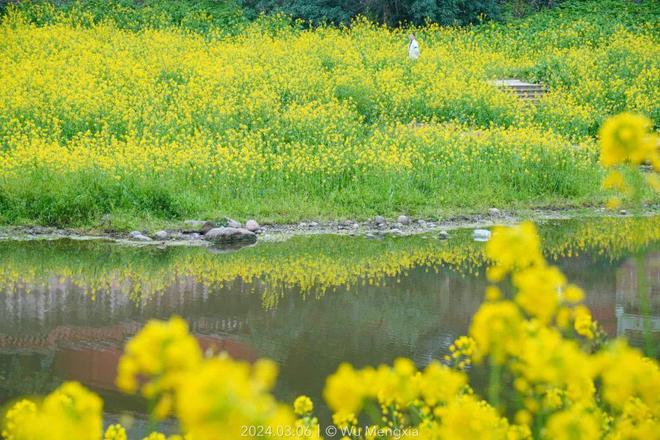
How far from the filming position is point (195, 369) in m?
2.29

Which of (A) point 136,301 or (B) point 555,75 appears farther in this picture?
(B) point 555,75

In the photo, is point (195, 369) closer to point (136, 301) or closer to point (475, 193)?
point (136, 301)

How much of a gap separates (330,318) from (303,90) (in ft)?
38.2

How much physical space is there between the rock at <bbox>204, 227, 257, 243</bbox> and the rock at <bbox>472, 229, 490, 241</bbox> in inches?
114

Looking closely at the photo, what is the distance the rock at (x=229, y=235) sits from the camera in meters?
13.1

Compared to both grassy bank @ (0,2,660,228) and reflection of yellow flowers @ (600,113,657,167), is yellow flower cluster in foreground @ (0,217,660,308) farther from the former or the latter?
reflection of yellow flowers @ (600,113,657,167)

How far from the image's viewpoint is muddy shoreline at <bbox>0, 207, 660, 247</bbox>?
1333 centimetres

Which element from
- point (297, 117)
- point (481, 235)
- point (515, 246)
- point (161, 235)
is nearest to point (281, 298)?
point (161, 235)

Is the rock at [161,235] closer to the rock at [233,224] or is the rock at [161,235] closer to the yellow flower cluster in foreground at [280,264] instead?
the yellow flower cluster in foreground at [280,264]

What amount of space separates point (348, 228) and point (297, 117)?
4.66 metres

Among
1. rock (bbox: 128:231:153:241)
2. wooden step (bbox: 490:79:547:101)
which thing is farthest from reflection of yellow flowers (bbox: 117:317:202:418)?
wooden step (bbox: 490:79:547:101)

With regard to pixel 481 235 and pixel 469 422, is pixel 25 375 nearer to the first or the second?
pixel 469 422

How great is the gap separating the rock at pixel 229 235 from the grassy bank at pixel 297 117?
3.38 feet

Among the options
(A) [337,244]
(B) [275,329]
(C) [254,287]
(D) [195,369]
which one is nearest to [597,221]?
(A) [337,244]
